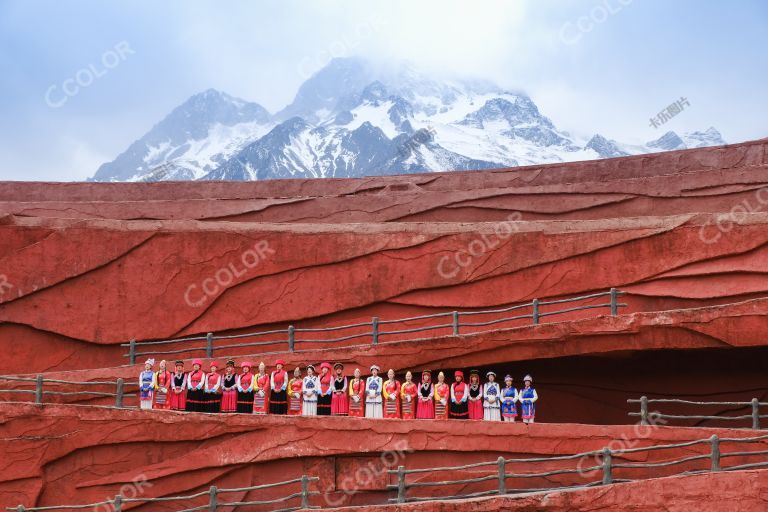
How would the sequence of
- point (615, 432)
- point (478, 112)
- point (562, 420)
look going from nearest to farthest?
point (615, 432), point (562, 420), point (478, 112)

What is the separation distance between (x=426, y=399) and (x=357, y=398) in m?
1.09

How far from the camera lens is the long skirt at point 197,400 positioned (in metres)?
15.7

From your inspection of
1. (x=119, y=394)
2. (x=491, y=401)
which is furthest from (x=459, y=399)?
(x=119, y=394)

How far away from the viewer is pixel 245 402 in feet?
51.6

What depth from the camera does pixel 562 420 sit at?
17250 mm

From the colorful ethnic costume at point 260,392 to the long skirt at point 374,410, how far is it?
1672 mm

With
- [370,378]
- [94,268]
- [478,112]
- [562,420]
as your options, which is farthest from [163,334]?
[478,112]

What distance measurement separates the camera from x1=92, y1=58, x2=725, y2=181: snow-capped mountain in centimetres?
7688

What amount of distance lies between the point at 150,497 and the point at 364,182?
29.9ft

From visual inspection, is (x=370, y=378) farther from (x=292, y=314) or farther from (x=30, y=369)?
(x=30, y=369)

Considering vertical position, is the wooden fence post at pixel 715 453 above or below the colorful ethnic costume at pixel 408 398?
below

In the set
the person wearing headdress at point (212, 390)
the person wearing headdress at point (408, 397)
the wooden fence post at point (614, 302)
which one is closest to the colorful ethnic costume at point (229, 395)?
the person wearing headdress at point (212, 390)

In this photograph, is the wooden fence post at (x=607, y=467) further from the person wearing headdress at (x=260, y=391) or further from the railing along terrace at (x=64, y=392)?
the railing along terrace at (x=64, y=392)

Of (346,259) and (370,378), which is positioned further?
(346,259)
